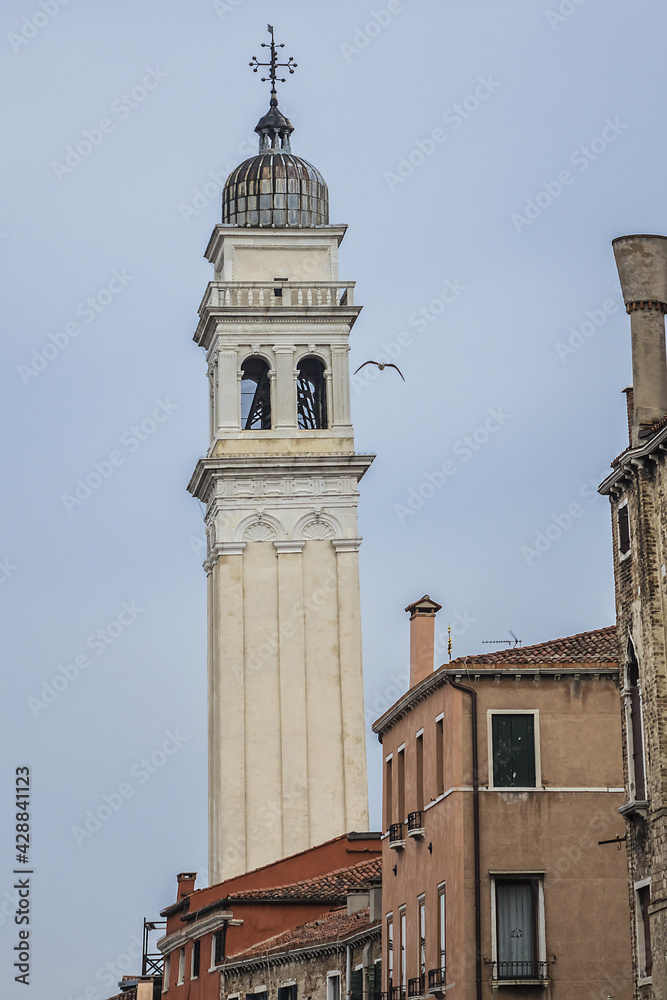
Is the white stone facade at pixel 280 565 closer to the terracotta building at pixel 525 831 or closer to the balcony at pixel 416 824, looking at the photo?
the balcony at pixel 416 824

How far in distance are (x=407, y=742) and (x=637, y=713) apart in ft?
36.2

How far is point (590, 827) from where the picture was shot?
4122 cm

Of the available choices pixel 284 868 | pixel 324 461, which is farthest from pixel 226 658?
pixel 284 868

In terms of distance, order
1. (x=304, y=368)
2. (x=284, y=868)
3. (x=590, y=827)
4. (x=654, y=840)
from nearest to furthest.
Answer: (x=654, y=840) → (x=590, y=827) → (x=284, y=868) → (x=304, y=368)

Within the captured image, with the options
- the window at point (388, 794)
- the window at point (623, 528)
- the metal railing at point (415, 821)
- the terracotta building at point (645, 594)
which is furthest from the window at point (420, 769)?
the window at point (623, 528)

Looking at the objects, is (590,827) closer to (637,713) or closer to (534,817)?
(534,817)

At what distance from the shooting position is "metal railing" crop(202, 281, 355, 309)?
3327 inches

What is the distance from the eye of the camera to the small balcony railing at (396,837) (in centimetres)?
4556

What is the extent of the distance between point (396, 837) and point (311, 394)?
1638 inches

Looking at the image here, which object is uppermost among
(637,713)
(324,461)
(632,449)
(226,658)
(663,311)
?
(324,461)

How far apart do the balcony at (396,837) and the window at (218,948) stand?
13.3m

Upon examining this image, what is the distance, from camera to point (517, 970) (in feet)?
132

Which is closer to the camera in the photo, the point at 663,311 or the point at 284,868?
the point at 663,311

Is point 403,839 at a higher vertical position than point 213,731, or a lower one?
lower
